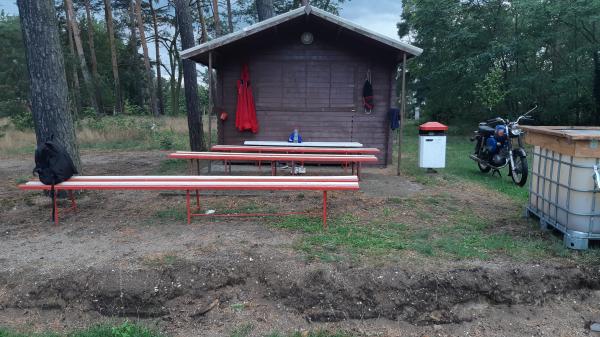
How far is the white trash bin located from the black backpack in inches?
250

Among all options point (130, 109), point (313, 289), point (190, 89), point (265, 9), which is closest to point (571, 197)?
point (313, 289)

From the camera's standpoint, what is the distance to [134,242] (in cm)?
438

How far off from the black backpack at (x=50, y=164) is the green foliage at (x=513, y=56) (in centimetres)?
1564

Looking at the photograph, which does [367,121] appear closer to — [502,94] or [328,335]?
[328,335]

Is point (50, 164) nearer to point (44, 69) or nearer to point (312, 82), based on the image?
point (44, 69)

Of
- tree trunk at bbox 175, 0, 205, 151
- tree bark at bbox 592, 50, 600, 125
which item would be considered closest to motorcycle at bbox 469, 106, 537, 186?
tree trunk at bbox 175, 0, 205, 151

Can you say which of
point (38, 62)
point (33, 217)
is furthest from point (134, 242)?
point (38, 62)

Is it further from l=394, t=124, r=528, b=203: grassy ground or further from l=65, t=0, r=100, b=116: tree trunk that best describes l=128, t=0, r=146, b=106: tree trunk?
l=394, t=124, r=528, b=203: grassy ground

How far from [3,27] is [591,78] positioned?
82.4 feet

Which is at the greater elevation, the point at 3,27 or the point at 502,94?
the point at 3,27

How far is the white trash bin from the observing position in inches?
331

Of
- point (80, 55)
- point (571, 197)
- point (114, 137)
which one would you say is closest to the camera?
point (571, 197)

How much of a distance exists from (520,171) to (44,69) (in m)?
7.70

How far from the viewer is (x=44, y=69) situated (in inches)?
230
